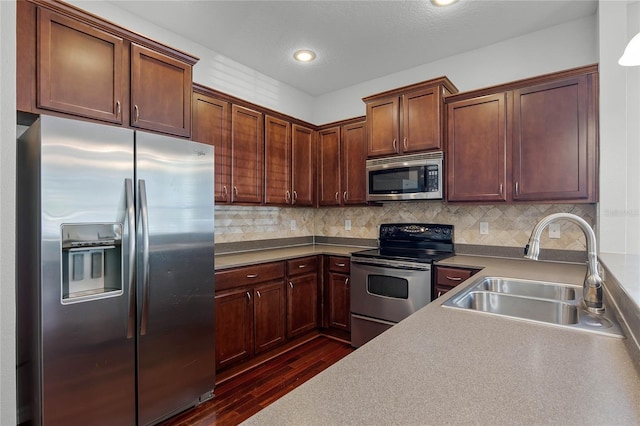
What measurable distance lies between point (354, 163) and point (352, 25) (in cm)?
134

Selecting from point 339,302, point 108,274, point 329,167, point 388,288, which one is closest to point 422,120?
point 329,167

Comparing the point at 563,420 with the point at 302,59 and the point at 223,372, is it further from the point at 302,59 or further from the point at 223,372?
the point at 302,59

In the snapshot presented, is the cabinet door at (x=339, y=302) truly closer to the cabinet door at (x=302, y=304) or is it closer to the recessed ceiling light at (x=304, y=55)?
the cabinet door at (x=302, y=304)

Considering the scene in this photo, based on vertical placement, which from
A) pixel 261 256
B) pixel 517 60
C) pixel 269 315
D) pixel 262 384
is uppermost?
pixel 517 60

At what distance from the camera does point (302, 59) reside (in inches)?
124

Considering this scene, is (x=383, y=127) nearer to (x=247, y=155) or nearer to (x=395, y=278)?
(x=247, y=155)

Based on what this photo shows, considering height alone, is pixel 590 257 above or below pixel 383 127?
below

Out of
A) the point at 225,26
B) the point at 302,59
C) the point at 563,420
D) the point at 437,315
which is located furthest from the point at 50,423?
the point at 302,59

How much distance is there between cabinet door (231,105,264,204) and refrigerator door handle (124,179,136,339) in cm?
109

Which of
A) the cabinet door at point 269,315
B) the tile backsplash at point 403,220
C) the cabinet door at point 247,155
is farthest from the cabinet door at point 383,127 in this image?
the cabinet door at point 269,315

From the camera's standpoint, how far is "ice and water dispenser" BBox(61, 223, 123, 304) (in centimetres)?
163

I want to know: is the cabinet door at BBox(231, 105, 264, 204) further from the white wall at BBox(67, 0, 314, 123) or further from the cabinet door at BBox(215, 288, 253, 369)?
the cabinet door at BBox(215, 288, 253, 369)

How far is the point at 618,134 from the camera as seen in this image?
212 cm

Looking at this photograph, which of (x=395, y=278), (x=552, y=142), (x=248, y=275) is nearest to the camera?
(x=552, y=142)
